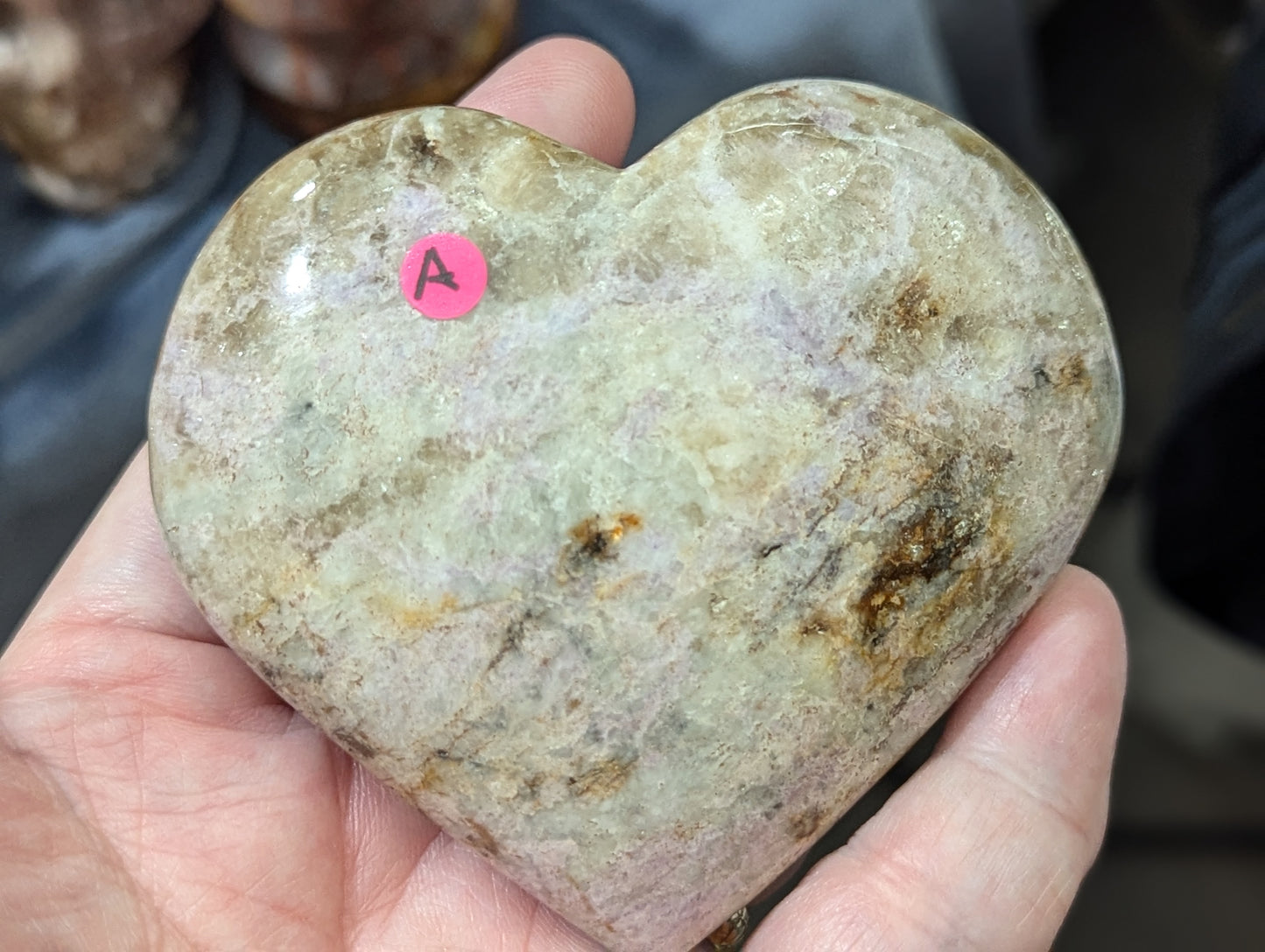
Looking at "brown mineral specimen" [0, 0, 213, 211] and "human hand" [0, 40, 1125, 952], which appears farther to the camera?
"brown mineral specimen" [0, 0, 213, 211]

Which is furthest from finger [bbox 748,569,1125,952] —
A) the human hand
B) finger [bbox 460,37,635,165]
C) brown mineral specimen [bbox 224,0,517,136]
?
brown mineral specimen [bbox 224,0,517,136]

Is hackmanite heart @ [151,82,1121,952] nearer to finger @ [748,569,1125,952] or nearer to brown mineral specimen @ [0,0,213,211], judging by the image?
finger @ [748,569,1125,952]

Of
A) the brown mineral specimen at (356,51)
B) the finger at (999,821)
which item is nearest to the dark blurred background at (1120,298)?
the brown mineral specimen at (356,51)

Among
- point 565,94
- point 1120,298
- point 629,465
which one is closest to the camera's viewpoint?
point 629,465

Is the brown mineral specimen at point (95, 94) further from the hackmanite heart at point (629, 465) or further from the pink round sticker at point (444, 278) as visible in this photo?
the pink round sticker at point (444, 278)

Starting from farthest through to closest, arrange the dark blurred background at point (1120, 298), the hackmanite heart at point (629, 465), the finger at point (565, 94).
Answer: the dark blurred background at point (1120, 298) → the finger at point (565, 94) → the hackmanite heart at point (629, 465)

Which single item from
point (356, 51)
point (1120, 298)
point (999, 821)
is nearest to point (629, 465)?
point (999, 821)

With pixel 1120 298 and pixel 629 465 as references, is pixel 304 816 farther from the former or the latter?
pixel 1120 298

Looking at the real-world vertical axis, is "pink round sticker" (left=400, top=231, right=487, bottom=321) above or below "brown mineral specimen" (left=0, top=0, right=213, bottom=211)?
above
